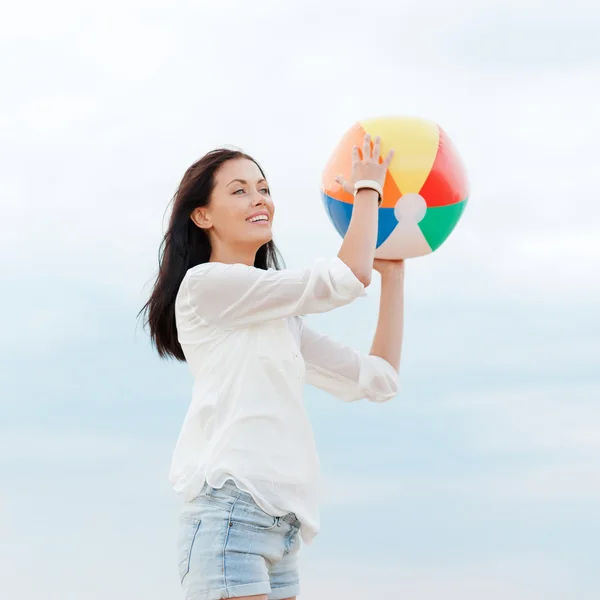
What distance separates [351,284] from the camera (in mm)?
3018

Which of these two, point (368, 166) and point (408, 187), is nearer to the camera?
point (368, 166)

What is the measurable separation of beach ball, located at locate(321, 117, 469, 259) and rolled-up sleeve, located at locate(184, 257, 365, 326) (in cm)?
58

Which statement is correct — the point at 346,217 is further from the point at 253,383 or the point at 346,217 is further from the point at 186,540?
the point at 186,540

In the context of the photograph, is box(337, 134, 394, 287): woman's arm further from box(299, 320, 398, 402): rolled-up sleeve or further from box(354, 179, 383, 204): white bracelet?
box(299, 320, 398, 402): rolled-up sleeve

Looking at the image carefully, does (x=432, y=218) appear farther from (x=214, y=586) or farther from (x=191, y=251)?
(x=214, y=586)

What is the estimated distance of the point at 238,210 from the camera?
3.31 meters

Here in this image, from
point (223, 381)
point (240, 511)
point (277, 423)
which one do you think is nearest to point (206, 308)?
point (223, 381)

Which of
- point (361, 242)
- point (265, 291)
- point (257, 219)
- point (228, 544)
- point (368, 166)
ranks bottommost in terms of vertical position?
point (228, 544)

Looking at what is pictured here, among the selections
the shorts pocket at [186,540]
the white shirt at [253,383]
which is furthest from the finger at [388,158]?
the shorts pocket at [186,540]

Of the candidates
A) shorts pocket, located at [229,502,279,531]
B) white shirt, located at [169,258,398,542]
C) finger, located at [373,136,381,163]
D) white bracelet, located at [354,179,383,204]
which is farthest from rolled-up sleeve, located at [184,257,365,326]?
→ shorts pocket, located at [229,502,279,531]

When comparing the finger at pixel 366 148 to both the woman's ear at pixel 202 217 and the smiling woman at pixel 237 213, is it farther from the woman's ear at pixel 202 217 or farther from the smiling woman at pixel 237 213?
the woman's ear at pixel 202 217

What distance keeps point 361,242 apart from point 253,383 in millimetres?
583

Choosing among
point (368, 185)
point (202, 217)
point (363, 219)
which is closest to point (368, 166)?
point (368, 185)

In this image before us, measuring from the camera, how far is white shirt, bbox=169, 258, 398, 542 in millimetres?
2939
